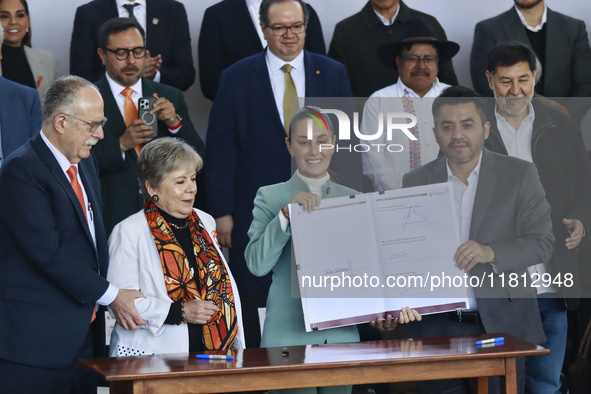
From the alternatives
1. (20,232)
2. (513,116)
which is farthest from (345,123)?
(20,232)

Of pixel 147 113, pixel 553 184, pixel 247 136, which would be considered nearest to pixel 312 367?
pixel 553 184

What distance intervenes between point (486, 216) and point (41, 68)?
2.71 meters

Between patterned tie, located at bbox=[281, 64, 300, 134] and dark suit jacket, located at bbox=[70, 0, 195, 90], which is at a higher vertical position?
dark suit jacket, located at bbox=[70, 0, 195, 90]

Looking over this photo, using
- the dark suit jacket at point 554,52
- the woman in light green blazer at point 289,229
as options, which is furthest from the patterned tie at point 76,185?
the dark suit jacket at point 554,52

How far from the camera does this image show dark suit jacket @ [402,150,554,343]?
3703mm

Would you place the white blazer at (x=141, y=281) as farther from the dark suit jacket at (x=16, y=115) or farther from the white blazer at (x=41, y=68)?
the white blazer at (x=41, y=68)

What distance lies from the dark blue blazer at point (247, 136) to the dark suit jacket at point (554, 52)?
1038mm

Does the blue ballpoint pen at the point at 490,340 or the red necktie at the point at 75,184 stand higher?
the red necktie at the point at 75,184

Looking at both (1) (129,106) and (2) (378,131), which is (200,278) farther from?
(1) (129,106)

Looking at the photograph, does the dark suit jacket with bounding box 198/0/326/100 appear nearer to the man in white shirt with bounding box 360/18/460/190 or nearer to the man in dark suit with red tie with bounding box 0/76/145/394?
the man in white shirt with bounding box 360/18/460/190

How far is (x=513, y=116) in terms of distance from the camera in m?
4.07

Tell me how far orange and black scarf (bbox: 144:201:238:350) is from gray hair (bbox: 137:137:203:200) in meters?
0.10

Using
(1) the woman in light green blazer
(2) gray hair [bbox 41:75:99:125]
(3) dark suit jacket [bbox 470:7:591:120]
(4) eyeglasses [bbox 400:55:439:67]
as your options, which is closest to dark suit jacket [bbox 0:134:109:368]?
(2) gray hair [bbox 41:75:99:125]

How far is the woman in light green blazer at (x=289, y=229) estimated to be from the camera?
358 cm
